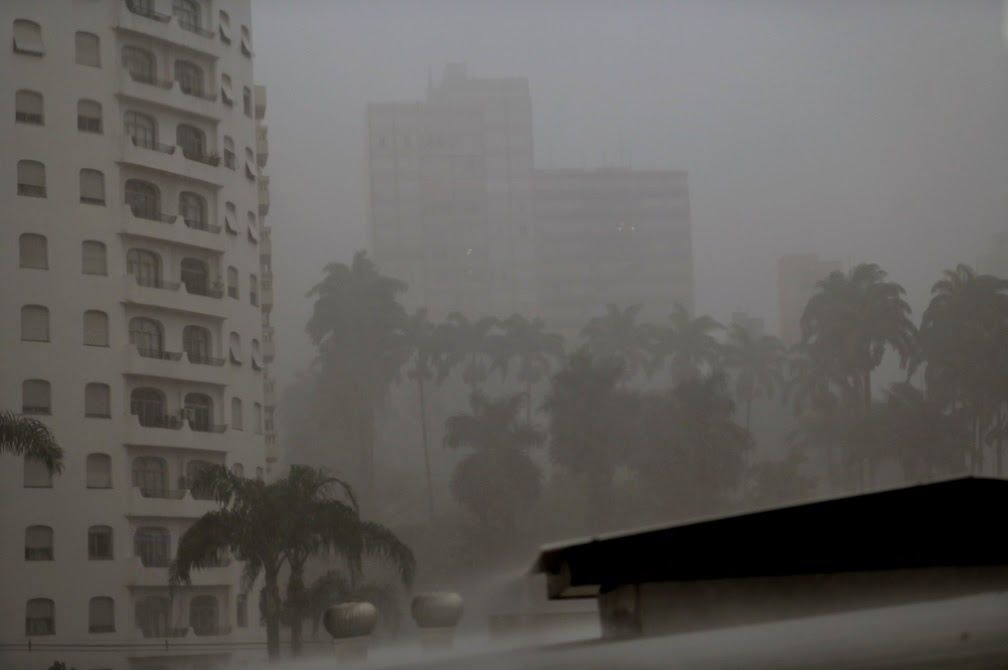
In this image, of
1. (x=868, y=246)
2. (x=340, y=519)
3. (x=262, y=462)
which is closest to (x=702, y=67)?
(x=868, y=246)

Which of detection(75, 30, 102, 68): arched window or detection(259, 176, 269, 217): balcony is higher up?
detection(75, 30, 102, 68): arched window

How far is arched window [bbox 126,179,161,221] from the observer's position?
31656 millimetres

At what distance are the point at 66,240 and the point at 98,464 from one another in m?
4.71

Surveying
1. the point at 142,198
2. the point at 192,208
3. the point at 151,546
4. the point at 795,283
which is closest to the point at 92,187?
the point at 142,198

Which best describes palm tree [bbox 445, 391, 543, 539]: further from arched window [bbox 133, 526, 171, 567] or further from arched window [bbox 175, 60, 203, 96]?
arched window [bbox 175, 60, 203, 96]

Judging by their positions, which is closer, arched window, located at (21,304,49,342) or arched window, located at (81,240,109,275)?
arched window, located at (21,304,49,342)

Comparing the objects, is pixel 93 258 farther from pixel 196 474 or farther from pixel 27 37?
pixel 196 474

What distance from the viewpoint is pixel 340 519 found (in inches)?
1105

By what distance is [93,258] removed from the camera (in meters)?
31.0

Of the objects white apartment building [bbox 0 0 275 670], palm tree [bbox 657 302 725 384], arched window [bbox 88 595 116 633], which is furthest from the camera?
palm tree [bbox 657 302 725 384]

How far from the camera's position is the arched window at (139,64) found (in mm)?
31188

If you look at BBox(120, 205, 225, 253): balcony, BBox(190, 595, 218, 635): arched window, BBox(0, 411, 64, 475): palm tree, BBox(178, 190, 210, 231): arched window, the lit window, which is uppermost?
the lit window

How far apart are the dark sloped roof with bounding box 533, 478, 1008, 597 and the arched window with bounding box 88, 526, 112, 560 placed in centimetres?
2673

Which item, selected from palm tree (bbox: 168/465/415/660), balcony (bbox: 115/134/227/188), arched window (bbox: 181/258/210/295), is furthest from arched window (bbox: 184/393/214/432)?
balcony (bbox: 115/134/227/188)
